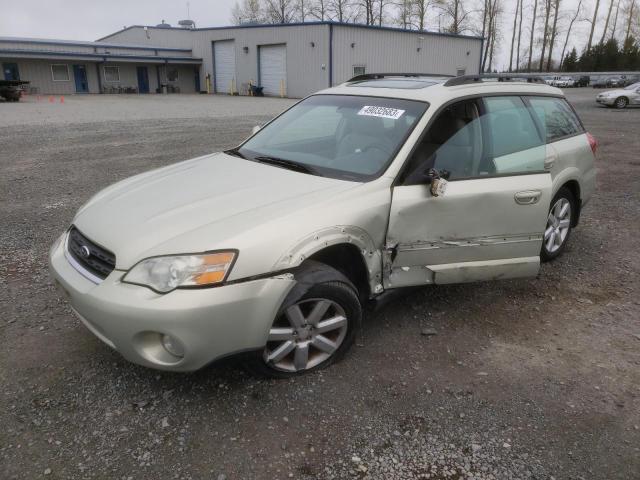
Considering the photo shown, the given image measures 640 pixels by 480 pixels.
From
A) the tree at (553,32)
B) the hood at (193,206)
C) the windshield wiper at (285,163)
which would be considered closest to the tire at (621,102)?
the windshield wiper at (285,163)

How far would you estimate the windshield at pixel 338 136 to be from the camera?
3345mm

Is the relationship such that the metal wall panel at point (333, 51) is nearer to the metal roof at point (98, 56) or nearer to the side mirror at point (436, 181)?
the metal roof at point (98, 56)

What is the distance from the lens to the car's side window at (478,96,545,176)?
3623 millimetres

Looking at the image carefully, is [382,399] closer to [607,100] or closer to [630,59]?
[607,100]

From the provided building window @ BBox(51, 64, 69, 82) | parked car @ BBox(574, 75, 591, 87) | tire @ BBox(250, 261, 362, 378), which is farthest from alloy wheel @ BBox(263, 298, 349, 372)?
parked car @ BBox(574, 75, 591, 87)

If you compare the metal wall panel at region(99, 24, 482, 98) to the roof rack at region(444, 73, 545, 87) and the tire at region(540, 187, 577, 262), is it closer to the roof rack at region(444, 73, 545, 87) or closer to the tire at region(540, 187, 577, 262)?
the tire at region(540, 187, 577, 262)

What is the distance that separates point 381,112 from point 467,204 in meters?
0.91

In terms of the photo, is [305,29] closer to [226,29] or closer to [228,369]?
[226,29]

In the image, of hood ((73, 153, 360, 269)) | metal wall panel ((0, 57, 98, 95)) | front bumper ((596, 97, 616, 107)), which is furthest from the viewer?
metal wall panel ((0, 57, 98, 95))

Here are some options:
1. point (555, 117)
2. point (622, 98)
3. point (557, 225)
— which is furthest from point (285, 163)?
point (622, 98)

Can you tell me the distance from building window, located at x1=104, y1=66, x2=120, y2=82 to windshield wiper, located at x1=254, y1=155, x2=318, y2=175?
4099cm

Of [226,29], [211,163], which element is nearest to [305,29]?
[226,29]

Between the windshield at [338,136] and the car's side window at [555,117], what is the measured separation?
145 cm

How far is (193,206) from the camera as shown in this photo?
290 centimetres
